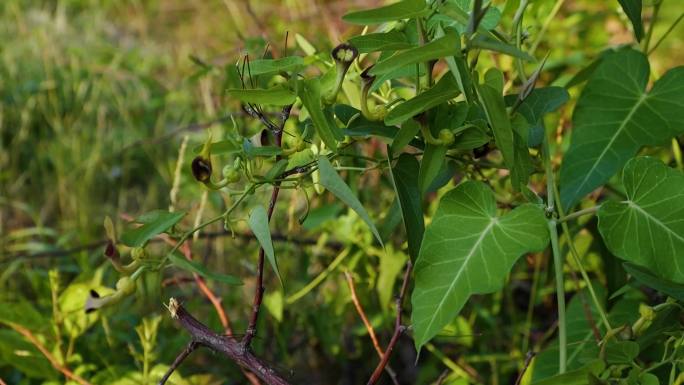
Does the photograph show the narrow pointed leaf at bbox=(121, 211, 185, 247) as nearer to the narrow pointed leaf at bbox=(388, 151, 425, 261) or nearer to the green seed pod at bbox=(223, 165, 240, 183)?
the green seed pod at bbox=(223, 165, 240, 183)

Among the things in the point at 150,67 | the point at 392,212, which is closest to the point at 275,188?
the point at 392,212

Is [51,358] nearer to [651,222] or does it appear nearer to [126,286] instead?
[126,286]

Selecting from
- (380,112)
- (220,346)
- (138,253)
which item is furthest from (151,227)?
(380,112)

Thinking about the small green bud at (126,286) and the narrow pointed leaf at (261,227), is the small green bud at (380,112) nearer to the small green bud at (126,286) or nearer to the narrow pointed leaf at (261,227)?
the narrow pointed leaf at (261,227)

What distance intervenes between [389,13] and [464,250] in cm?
21

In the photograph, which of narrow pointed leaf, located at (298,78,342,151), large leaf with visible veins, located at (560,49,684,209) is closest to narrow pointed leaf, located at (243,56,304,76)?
narrow pointed leaf, located at (298,78,342,151)

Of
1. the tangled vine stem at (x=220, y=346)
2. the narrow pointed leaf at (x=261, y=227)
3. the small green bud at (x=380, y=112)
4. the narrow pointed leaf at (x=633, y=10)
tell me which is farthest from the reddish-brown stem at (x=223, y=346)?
the narrow pointed leaf at (x=633, y=10)

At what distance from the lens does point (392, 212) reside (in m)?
0.92

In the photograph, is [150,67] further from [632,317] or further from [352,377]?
[632,317]

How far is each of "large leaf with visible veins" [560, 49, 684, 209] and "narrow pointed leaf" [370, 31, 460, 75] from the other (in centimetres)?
33

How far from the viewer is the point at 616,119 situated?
3.32 ft

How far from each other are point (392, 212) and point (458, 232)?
16 cm

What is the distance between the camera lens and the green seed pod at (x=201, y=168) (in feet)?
2.39

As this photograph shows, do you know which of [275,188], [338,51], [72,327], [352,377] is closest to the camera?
[338,51]
